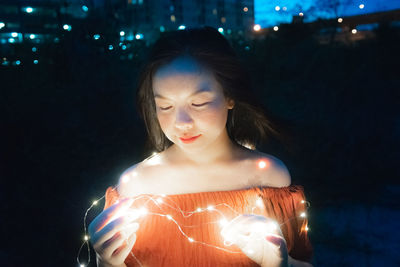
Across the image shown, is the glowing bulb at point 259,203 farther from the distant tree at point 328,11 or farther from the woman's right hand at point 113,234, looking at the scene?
the distant tree at point 328,11

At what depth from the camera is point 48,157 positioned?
3.56 metres

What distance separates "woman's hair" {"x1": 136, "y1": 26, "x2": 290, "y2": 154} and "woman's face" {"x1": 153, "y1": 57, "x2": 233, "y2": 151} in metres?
0.05

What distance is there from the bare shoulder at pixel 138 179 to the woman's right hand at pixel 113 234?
0.25 m

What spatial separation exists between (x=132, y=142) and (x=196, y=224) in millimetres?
2688

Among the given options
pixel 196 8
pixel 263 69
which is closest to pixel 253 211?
pixel 196 8

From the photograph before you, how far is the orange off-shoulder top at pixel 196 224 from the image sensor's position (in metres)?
1.44

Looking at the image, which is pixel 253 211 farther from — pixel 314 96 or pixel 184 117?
pixel 314 96

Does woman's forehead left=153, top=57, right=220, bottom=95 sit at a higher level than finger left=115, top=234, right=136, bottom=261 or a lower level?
higher

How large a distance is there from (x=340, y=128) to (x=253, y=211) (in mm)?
3712

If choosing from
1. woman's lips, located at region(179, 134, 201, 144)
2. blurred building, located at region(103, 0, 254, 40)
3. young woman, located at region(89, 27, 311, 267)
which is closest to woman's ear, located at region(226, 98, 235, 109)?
young woman, located at region(89, 27, 311, 267)

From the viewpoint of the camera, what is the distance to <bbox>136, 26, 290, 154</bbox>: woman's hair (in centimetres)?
151

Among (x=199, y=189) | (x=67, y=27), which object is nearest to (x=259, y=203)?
(x=199, y=189)

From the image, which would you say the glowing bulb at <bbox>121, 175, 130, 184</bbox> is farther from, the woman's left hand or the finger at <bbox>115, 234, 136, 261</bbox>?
the woman's left hand

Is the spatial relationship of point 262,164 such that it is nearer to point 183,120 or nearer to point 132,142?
point 183,120
